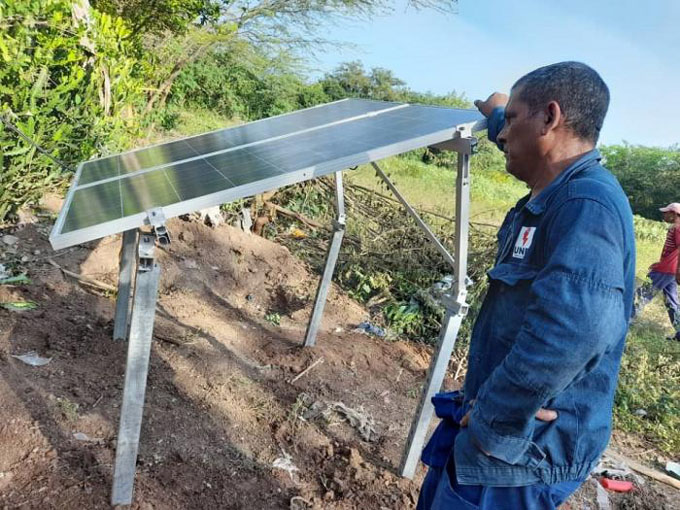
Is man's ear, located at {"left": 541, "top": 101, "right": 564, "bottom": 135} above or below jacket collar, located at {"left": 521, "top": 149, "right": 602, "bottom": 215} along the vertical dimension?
above

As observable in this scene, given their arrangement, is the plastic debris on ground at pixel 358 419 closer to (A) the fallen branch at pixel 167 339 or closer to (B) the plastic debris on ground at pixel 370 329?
(A) the fallen branch at pixel 167 339

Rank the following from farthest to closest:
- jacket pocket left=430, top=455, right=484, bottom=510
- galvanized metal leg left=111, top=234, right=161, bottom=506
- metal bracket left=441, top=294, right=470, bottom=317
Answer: metal bracket left=441, top=294, right=470, bottom=317 → galvanized metal leg left=111, top=234, right=161, bottom=506 → jacket pocket left=430, top=455, right=484, bottom=510

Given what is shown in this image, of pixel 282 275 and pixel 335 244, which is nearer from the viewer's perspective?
pixel 335 244

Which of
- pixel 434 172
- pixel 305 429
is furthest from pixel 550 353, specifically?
pixel 434 172

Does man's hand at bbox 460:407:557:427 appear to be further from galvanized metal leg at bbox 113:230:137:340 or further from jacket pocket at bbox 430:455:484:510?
galvanized metal leg at bbox 113:230:137:340

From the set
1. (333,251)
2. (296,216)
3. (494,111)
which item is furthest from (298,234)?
(494,111)

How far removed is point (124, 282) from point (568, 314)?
9.63 ft

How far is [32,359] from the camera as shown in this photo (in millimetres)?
3080

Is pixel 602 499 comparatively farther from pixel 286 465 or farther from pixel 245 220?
pixel 245 220

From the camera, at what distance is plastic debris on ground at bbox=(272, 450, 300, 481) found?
114 inches

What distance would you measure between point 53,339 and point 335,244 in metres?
2.08

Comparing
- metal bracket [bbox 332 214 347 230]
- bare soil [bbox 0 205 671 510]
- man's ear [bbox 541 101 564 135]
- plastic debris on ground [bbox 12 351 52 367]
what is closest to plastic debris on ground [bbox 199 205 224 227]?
bare soil [bbox 0 205 671 510]

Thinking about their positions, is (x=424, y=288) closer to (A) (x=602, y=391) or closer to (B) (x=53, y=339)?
(B) (x=53, y=339)

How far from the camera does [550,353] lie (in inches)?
48.1
